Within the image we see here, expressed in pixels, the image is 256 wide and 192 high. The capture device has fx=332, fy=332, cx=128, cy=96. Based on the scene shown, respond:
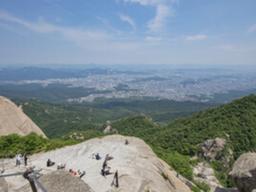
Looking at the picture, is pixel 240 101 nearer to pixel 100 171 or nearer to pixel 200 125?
pixel 200 125

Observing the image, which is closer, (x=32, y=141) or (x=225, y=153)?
(x=32, y=141)

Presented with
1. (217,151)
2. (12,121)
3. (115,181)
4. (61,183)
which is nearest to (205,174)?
(217,151)

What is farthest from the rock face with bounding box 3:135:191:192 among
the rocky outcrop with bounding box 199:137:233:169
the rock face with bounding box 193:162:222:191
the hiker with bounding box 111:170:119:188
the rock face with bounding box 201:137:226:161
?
the rocky outcrop with bounding box 199:137:233:169

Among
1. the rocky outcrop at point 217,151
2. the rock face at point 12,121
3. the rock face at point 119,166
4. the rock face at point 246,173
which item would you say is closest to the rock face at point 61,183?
the rock face at point 119,166

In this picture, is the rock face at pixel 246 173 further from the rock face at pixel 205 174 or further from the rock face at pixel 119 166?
the rock face at pixel 205 174

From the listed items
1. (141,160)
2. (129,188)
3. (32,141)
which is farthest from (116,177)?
(32,141)

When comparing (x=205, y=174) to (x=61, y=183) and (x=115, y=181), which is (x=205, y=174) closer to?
(x=115, y=181)

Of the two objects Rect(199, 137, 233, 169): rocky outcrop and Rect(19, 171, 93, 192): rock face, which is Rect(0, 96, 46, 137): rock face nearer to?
Rect(199, 137, 233, 169): rocky outcrop
